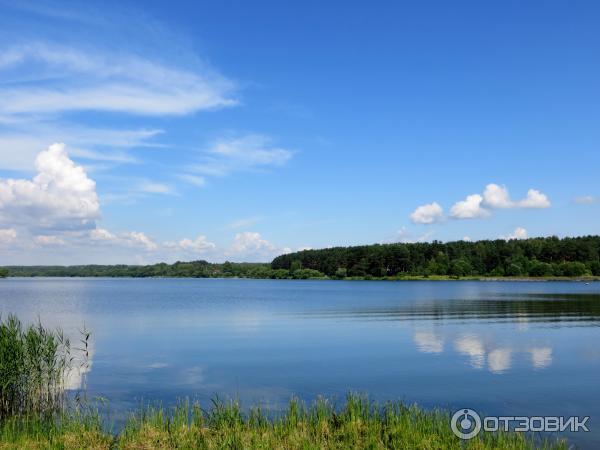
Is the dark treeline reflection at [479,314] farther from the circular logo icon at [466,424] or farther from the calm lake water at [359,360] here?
the circular logo icon at [466,424]

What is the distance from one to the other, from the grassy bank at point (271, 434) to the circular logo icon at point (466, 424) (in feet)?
1.15

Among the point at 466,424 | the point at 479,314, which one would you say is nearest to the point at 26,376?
the point at 466,424

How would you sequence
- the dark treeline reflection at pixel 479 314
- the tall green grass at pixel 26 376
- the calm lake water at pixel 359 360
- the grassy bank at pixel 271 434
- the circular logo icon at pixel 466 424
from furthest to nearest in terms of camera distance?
the dark treeline reflection at pixel 479 314 < the calm lake water at pixel 359 360 < the tall green grass at pixel 26 376 < the circular logo icon at pixel 466 424 < the grassy bank at pixel 271 434

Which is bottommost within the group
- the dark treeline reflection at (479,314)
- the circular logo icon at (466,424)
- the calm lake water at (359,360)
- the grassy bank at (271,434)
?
the dark treeline reflection at (479,314)

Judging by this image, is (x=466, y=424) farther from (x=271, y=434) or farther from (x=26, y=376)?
(x=26, y=376)

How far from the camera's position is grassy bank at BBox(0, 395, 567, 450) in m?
14.5

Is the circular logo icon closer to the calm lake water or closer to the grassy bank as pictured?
the grassy bank

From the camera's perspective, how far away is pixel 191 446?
14.4m

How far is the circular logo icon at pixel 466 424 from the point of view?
51.2 feet

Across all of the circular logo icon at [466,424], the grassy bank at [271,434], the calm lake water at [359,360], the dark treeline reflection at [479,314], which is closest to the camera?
the grassy bank at [271,434]

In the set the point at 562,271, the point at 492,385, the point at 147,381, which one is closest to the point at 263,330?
the point at 147,381

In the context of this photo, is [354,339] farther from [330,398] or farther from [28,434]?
[28,434]

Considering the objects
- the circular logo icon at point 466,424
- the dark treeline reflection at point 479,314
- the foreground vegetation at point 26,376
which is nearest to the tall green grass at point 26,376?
the foreground vegetation at point 26,376

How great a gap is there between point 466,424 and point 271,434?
22.5 ft
